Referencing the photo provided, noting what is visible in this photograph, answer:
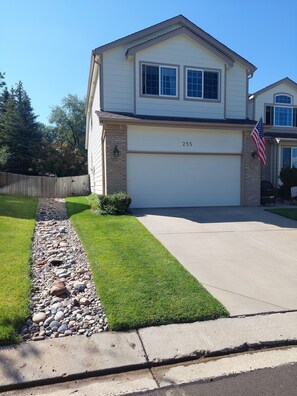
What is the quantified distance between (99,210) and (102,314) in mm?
7484

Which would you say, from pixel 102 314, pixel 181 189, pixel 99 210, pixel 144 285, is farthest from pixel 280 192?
pixel 102 314

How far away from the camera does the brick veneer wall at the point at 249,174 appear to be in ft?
45.1

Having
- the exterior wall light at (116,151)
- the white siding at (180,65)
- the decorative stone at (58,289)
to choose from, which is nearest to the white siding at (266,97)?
the white siding at (180,65)

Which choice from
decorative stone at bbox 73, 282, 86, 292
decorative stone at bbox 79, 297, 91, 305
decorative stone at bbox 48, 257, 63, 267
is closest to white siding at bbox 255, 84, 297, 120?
decorative stone at bbox 48, 257, 63, 267

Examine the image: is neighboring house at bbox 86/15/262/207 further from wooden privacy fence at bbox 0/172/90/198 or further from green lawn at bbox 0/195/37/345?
wooden privacy fence at bbox 0/172/90/198

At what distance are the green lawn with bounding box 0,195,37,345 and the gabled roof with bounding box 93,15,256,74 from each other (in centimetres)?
831

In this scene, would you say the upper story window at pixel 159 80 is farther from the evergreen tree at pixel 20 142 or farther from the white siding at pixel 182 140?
the evergreen tree at pixel 20 142

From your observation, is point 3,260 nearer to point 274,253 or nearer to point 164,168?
point 274,253

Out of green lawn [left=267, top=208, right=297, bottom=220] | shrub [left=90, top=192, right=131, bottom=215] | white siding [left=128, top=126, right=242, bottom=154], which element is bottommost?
green lawn [left=267, top=208, right=297, bottom=220]

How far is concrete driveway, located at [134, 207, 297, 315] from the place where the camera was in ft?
15.6

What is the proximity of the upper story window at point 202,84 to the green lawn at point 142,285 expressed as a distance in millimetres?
8511

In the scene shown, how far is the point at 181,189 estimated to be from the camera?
1334 centimetres

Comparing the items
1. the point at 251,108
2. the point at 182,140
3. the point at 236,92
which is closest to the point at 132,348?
the point at 182,140

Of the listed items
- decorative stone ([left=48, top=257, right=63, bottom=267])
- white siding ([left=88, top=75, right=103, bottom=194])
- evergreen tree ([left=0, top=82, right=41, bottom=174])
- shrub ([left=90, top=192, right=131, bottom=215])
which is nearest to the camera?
A: decorative stone ([left=48, top=257, right=63, bottom=267])
